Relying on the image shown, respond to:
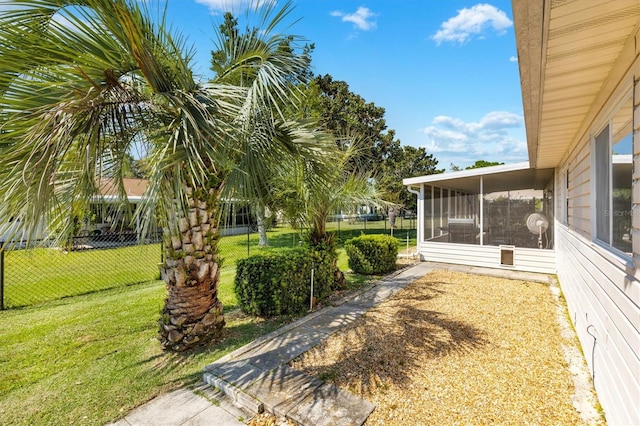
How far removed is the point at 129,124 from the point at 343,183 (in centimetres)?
388

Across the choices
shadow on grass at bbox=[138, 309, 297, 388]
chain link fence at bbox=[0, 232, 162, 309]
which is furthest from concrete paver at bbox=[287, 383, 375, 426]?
chain link fence at bbox=[0, 232, 162, 309]

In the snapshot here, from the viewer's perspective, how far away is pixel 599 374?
2.74 m

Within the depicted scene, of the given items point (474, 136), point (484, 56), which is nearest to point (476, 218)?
point (484, 56)

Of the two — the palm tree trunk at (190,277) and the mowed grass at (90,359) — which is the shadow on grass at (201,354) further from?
the palm tree trunk at (190,277)

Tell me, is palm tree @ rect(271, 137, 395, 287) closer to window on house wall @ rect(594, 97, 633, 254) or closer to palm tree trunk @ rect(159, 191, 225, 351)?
palm tree trunk @ rect(159, 191, 225, 351)

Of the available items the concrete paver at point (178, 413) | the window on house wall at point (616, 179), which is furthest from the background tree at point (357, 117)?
the concrete paver at point (178, 413)

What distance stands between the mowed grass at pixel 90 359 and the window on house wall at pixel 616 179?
13.3 ft

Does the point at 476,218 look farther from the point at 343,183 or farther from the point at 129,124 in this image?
the point at 129,124

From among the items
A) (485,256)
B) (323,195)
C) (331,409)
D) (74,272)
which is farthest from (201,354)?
(485,256)

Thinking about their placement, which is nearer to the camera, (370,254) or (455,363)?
(455,363)

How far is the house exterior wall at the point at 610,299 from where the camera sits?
186 cm

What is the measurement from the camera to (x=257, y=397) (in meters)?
2.79

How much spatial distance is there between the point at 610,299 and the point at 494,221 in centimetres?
759

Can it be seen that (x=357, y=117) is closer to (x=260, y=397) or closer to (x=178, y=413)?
(x=260, y=397)
